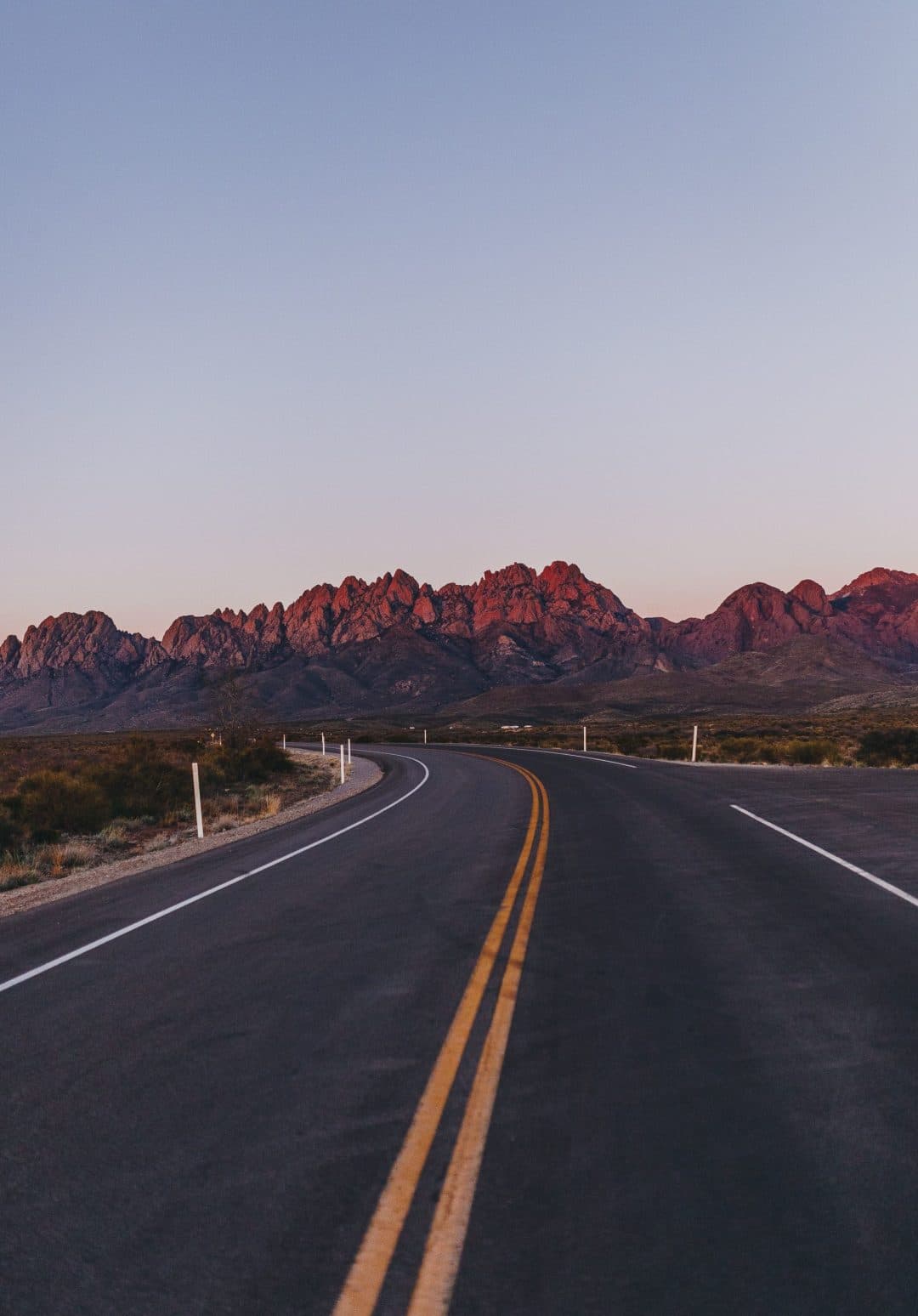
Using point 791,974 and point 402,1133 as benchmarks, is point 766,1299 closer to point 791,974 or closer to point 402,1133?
point 402,1133

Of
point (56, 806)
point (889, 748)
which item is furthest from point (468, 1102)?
point (889, 748)

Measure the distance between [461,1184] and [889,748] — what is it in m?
37.2

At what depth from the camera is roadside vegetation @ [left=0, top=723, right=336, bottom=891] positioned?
17750mm

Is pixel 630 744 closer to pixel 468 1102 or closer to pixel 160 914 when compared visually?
pixel 160 914

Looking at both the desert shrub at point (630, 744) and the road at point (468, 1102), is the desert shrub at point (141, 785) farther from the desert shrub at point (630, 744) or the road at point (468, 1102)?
the desert shrub at point (630, 744)

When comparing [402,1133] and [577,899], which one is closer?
[402,1133]

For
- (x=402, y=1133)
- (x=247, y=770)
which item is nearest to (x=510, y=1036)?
(x=402, y=1133)

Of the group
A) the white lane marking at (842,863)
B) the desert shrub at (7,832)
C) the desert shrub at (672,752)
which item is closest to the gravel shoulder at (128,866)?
the desert shrub at (7,832)

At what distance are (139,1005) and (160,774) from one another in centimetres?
2357

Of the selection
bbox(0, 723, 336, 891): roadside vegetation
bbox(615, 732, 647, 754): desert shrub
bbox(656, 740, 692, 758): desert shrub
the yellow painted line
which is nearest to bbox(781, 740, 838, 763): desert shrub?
bbox(656, 740, 692, 758): desert shrub

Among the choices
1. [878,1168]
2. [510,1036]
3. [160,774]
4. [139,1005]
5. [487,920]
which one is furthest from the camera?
[160,774]

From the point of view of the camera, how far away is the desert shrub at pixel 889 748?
33812mm

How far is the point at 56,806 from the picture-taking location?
71.2ft

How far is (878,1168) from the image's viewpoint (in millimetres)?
3885
